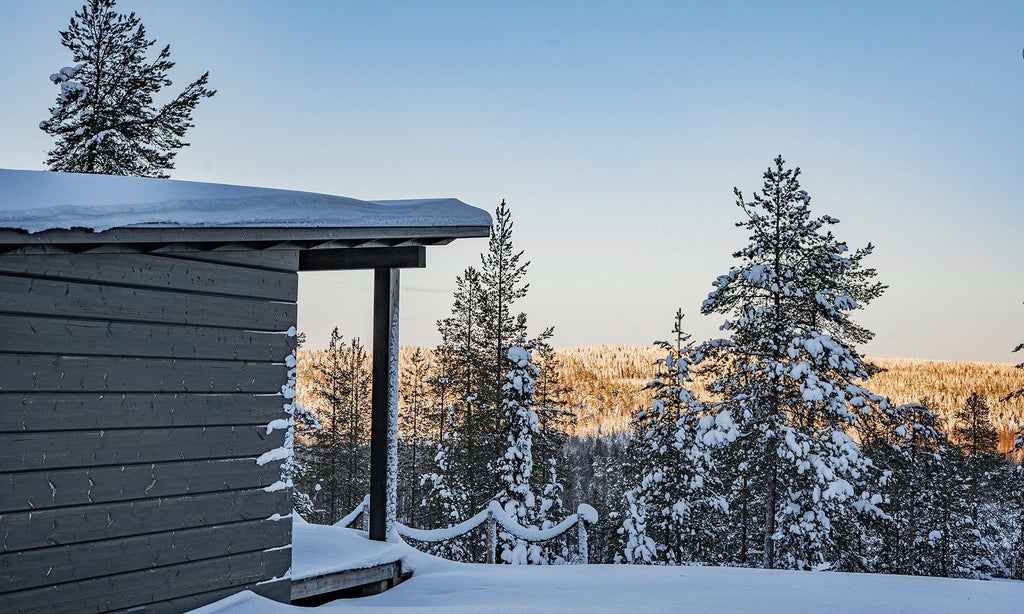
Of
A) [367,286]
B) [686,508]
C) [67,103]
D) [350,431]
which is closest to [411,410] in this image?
[350,431]

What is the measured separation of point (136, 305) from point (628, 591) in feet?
14.9

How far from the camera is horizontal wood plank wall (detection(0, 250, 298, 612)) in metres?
4.33

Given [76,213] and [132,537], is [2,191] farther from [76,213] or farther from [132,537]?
[132,537]

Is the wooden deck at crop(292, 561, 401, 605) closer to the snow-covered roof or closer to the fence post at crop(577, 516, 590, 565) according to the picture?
the fence post at crop(577, 516, 590, 565)

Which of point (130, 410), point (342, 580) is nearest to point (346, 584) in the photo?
point (342, 580)

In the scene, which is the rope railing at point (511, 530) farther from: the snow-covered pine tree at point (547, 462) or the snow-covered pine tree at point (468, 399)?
the snow-covered pine tree at point (468, 399)

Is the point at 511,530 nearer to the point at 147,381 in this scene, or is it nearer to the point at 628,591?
the point at 628,591

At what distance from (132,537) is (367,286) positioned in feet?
12.1

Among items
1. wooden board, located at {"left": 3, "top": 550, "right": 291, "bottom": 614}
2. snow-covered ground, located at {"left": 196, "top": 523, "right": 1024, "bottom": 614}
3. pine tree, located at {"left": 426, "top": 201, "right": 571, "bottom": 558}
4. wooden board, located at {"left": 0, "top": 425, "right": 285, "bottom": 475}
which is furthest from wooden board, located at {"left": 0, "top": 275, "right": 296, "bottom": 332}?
pine tree, located at {"left": 426, "top": 201, "right": 571, "bottom": 558}

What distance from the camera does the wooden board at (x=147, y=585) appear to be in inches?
172

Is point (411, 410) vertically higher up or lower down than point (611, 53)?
lower down

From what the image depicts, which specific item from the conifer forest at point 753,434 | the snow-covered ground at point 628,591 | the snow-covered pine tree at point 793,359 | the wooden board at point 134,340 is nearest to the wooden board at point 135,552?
the snow-covered ground at point 628,591

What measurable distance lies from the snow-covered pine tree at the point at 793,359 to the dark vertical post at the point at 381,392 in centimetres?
1137

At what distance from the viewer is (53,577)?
4398mm
